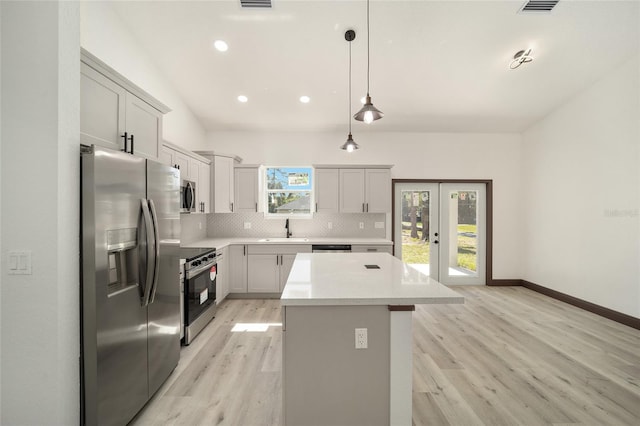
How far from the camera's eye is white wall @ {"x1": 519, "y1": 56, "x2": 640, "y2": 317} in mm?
3443

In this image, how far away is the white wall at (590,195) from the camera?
11.3ft

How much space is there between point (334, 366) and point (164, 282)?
149 cm

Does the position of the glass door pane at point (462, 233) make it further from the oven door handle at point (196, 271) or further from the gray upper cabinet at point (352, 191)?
the oven door handle at point (196, 271)

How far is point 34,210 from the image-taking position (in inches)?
56.6

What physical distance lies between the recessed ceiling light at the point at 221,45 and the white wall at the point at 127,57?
2.98ft

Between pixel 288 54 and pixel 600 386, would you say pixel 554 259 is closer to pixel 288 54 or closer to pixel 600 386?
pixel 600 386

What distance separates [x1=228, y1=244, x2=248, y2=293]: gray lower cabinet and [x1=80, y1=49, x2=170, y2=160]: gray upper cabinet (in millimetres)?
2236

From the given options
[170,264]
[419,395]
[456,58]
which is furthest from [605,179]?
[170,264]

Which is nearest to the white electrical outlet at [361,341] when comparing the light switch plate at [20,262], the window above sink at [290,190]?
the light switch plate at [20,262]

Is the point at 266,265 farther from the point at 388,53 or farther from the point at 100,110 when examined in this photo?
the point at 388,53

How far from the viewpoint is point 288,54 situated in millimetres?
3381

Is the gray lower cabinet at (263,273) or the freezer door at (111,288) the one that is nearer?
the freezer door at (111,288)

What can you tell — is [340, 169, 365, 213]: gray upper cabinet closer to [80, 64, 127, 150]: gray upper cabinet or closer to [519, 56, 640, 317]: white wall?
[519, 56, 640, 317]: white wall

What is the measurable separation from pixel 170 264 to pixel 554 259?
574 centimetres
